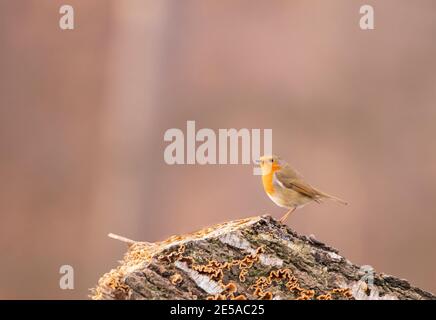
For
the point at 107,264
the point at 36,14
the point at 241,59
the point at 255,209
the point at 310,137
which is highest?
the point at 36,14

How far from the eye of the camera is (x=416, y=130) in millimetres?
7734

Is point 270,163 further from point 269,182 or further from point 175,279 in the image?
point 175,279

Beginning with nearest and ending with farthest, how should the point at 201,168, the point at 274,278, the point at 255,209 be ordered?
the point at 274,278 < the point at 255,209 < the point at 201,168

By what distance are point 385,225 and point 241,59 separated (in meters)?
2.47

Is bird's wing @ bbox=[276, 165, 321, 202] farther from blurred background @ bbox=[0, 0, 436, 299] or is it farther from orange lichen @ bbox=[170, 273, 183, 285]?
blurred background @ bbox=[0, 0, 436, 299]

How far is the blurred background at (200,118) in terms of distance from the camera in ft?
25.0

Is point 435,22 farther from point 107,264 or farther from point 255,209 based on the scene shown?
point 107,264

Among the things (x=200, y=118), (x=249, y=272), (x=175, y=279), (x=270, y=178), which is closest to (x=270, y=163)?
(x=270, y=178)

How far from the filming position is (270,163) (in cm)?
358

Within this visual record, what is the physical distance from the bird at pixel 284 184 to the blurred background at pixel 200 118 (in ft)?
12.1

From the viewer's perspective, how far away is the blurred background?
7621 millimetres

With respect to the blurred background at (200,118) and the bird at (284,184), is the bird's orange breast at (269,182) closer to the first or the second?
the bird at (284,184)

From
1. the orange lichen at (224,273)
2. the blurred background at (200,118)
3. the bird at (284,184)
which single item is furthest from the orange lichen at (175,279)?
the blurred background at (200,118)

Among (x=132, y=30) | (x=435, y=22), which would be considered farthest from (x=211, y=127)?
(x=435, y=22)
